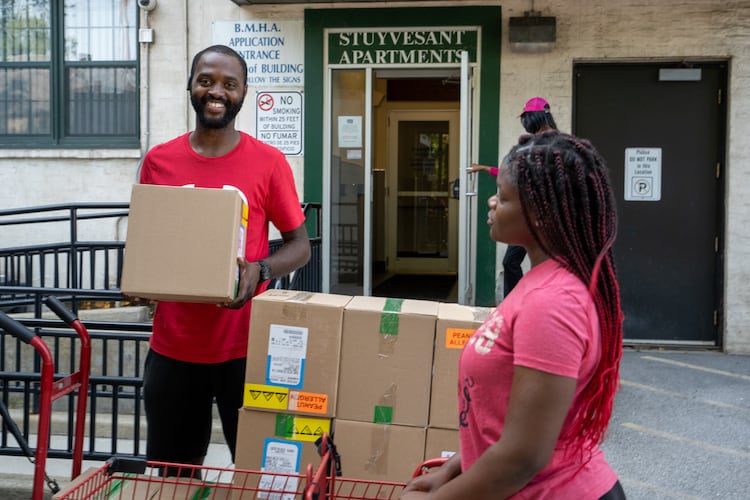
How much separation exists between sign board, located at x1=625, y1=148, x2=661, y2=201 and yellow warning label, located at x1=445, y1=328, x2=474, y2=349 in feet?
19.4

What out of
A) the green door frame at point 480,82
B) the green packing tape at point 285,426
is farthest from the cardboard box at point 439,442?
the green door frame at point 480,82

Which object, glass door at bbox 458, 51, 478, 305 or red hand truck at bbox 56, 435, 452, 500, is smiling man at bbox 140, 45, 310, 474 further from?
glass door at bbox 458, 51, 478, 305

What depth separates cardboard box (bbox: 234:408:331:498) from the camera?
2426 mm

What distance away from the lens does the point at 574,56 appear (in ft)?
25.6

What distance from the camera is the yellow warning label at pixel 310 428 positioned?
2.42 m

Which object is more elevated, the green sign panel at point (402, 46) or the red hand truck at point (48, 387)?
the green sign panel at point (402, 46)

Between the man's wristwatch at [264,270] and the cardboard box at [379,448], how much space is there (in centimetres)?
53

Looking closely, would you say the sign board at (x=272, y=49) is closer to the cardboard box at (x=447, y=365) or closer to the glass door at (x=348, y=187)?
the glass door at (x=348, y=187)

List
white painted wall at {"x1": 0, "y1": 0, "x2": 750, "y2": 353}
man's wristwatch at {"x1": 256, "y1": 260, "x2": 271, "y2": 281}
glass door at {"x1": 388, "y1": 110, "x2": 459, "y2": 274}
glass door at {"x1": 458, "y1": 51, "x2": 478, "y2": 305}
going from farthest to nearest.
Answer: glass door at {"x1": 388, "y1": 110, "x2": 459, "y2": 274} < white painted wall at {"x1": 0, "y1": 0, "x2": 750, "y2": 353} < glass door at {"x1": 458, "y1": 51, "x2": 478, "y2": 305} < man's wristwatch at {"x1": 256, "y1": 260, "x2": 271, "y2": 281}

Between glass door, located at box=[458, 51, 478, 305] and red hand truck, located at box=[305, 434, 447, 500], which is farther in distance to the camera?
glass door, located at box=[458, 51, 478, 305]

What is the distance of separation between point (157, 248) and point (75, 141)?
678 cm

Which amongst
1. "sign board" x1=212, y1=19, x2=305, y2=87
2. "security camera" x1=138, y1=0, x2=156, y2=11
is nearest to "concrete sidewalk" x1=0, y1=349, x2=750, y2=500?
Result: "sign board" x1=212, y1=19, x2=305, y2=87

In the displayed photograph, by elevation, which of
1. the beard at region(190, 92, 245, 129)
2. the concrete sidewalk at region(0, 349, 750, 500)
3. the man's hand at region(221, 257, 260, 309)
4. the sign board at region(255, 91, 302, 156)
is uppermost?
the sign board at region(255, 91, 302, 156)

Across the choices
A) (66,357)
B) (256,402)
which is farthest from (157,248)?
(66,357)
